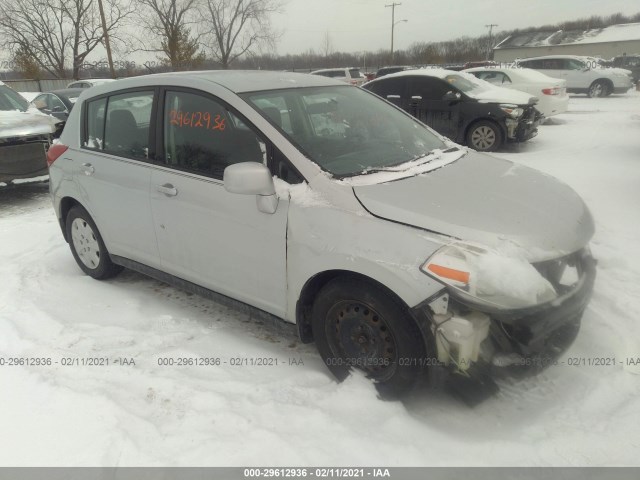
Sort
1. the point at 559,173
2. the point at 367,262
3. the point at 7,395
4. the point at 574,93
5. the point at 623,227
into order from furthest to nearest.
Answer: the point at 574,93, the point at 559,173, the point at 623,227, the point at 7,395, the point at 367,262

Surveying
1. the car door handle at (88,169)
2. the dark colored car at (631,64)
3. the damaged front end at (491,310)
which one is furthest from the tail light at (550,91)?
the dark colored car at (631,64)

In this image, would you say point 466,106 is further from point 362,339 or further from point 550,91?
point 362,339

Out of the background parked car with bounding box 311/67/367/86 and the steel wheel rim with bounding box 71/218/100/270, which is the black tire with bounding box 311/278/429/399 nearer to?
the steel wheel rim with bounding box 71/218/100/270

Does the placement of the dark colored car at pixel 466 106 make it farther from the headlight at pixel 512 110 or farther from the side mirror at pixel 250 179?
the side mirror at pixel 250 179

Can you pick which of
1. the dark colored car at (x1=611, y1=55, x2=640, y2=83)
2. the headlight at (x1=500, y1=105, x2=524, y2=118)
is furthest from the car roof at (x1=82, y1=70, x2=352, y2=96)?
the dark colored car at (x1=611, y1=55, x2=640, y2=83)

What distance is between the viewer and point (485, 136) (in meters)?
8.66

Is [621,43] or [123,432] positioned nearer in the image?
[123,432]

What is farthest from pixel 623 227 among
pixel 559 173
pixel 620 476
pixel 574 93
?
pixel 574 93

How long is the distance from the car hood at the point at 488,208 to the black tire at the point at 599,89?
65.1ft

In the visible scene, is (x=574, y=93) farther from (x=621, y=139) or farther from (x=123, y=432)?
(x=123, y=432)

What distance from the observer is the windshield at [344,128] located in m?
2.71

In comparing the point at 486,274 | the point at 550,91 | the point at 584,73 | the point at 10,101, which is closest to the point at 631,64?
the point at 584,73

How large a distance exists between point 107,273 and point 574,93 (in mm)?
21328

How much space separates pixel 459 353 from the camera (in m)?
2.12
